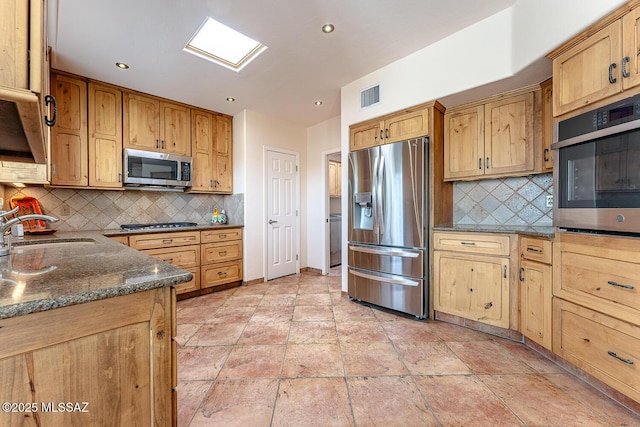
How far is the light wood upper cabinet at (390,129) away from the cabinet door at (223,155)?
1954mm

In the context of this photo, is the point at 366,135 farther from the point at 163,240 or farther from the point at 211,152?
the point at 163,240

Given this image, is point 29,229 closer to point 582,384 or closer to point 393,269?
point 393,269

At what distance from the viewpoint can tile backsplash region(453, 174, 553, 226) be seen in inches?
93.0

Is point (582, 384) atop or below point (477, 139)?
below

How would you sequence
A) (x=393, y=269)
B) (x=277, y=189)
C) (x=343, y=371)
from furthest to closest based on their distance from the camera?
1. (x=277, y=189)
2. (x=393, y=269)
3. (x=343, y=371)

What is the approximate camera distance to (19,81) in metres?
0.66

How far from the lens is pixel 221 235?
351 centimetres

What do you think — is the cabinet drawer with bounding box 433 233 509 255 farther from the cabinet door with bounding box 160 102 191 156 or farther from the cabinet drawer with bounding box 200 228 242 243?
the cabinet door with bounding box 160 102 191 156

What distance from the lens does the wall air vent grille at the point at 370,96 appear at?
2.83m

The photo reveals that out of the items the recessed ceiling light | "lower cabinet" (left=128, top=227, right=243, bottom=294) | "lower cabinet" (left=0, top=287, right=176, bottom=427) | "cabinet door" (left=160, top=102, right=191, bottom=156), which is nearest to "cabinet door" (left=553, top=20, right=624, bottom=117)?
the recessed ceiling light

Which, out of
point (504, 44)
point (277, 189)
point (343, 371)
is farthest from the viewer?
point (277, 189)

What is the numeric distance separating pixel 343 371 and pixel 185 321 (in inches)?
65.6

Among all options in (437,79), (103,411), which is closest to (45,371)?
(103,411)

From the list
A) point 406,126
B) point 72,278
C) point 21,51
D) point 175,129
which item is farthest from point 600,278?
point 175,129
